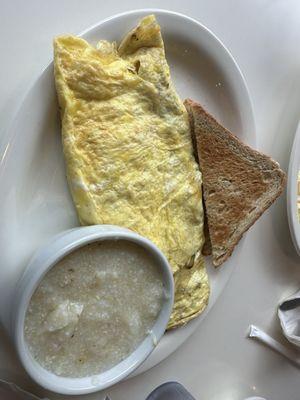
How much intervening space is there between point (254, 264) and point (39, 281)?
2.85 ft

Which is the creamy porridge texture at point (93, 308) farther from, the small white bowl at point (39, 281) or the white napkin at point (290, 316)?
the white napkin at point (290, 316)

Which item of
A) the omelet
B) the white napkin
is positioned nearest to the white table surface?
the white napkin

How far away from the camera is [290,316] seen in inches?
67.0

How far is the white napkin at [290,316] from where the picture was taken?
5.47 ft

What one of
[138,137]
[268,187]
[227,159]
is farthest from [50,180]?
[268,187]

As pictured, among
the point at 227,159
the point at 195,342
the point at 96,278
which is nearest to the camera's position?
the point at 96,278

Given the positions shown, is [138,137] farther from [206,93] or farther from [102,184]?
[206,93]

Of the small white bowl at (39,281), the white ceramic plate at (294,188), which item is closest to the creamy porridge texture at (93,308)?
the small white bowl at (39,281)

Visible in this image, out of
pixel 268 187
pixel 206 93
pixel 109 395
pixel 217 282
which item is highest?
pixel 206 93

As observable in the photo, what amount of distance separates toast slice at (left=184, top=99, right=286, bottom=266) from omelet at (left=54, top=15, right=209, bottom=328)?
0.12 feet

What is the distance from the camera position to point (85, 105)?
1078 mm

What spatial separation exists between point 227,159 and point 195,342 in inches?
22.4

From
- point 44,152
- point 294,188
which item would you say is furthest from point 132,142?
point 294,188

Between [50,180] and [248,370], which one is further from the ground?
[50,180]
